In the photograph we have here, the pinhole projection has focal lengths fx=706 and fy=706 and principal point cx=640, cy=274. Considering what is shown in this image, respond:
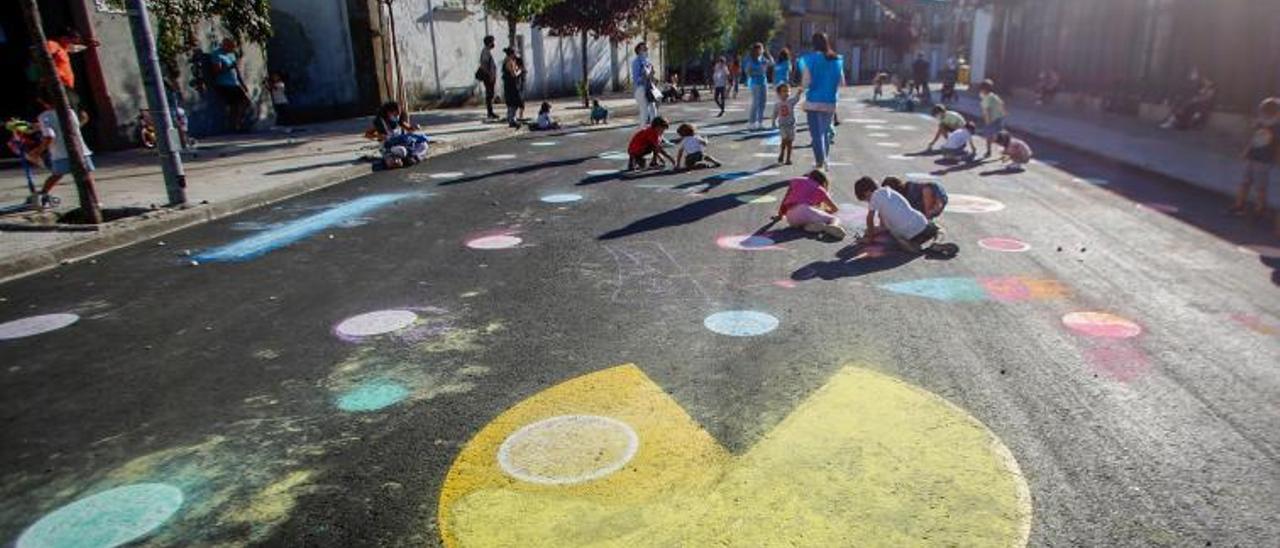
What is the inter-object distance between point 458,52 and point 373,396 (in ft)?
74.1

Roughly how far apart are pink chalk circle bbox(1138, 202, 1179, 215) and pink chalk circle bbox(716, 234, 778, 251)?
15.8 ft

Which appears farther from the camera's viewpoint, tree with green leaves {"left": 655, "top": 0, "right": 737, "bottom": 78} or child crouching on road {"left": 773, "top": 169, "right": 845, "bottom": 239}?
tree with green leaves {"left": 655, "top": 0, "right": 737, "bottom": 78}

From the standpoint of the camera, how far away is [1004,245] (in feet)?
20.2

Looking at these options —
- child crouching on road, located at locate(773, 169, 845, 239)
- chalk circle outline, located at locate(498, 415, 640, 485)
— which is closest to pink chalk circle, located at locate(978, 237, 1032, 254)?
child crouching on road, located at locate(773, 169, 845, 239)

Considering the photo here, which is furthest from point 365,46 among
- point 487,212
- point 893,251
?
point 893,251

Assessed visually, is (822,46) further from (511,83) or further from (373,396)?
(511,83)

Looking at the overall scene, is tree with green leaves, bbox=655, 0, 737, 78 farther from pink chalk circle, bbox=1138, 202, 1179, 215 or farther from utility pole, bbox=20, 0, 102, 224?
utility pole, bbox=20, 0, 102, 224

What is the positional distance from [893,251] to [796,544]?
13.3 feet

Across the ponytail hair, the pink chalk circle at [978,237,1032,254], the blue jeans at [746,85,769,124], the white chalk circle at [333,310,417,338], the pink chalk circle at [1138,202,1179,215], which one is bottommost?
the pink chalk circle at [1138,202,1179,215]

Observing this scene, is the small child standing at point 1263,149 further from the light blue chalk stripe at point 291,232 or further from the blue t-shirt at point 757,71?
the light blue chalk stripe at point 291,232

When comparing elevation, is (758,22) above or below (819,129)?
above

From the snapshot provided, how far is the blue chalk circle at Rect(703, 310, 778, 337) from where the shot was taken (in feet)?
13.8

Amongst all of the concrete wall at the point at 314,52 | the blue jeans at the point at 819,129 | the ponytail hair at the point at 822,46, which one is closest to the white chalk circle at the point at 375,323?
the blue jeans at the point at 819,129

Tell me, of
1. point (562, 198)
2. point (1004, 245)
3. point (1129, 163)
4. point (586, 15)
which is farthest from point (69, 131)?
point (586, 15)
